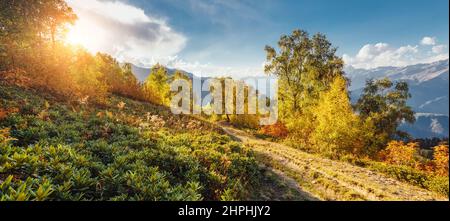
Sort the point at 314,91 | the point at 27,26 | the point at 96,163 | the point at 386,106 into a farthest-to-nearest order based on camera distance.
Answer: the point at 386,106
the point at 314,91
the point at 27,26
the point at 96,163

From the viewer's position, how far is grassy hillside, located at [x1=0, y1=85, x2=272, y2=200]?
6.61 metres

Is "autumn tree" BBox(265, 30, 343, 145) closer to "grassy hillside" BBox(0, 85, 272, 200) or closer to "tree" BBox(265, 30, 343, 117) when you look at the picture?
"tree" BBox(265, 30, 343, 117)

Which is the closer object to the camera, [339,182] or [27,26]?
[339,182]

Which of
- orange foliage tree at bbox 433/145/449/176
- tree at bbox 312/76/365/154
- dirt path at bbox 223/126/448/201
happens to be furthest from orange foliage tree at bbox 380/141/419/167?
dirt path at bbox 223/126/448/201

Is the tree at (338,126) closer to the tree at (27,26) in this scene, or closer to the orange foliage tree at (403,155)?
the orange foliage tree at (403,155)

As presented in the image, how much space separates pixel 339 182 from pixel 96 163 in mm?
12368

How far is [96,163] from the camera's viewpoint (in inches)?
327

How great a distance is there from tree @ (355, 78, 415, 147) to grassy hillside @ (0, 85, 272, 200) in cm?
2940

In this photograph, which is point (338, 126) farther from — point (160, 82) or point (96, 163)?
point (160, 82)

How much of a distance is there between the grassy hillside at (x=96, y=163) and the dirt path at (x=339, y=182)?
7.94ft

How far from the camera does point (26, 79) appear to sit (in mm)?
19016

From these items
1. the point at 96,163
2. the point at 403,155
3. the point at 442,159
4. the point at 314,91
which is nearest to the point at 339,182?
the point at 96,163
